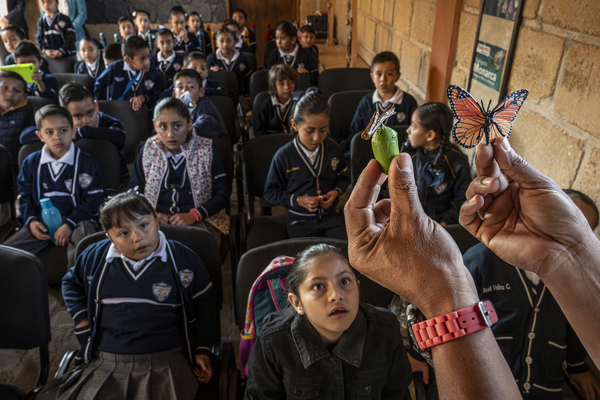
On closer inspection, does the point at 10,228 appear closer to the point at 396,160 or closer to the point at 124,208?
the point at 124,208

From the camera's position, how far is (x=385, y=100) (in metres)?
2.99

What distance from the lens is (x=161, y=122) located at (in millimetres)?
2359

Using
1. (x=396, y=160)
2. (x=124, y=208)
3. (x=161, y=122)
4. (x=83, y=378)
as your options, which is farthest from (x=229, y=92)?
(x=396, y=160)

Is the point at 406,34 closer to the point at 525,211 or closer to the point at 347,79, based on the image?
the point at 347,79

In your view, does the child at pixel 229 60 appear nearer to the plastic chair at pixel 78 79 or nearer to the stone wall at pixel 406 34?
the plastic chair at pixel 78 79

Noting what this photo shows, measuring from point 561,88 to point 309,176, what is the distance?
4.09 feet

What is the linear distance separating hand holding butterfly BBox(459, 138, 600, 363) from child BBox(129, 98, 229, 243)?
1817 millimetres

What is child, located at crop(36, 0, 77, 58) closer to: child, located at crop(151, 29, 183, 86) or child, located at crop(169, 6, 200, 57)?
child, located at crop(169, 6, 200, 57)

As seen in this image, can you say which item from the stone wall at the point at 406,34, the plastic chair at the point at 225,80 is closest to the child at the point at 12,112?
the plastic chair at the point at 225,80

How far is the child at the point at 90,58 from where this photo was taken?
14.5ft

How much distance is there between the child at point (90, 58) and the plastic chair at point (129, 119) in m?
1.48

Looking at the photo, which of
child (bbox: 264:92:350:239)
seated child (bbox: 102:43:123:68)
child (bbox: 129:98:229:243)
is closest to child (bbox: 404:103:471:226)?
child (bbox: 264:92:350:239)

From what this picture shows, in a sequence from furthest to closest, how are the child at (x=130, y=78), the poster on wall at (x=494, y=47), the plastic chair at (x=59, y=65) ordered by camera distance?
1. the plastic chair at (x=59, y=65)
2. the child at (x=130, y=78)
3. the poster on wall at (x=494, y=47)

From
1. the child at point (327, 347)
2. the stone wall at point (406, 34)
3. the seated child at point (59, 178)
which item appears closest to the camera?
the child at point (327, 347)
